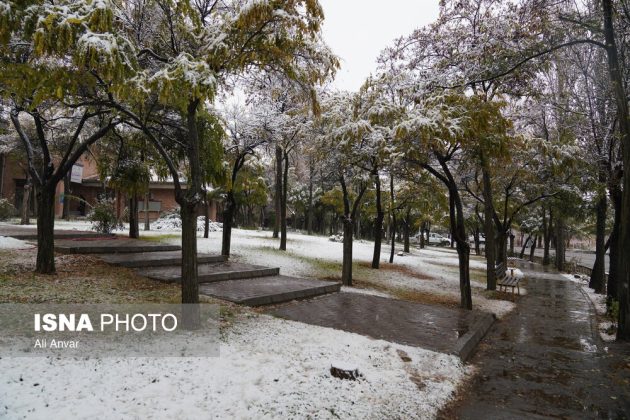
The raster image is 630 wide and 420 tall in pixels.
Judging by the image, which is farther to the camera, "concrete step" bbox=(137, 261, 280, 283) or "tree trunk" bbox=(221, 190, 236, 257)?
"tree trunk" bbox=(221, 190, 236, 257)

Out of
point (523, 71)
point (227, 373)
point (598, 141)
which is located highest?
point (523, 71)

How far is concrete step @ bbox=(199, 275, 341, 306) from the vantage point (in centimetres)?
841

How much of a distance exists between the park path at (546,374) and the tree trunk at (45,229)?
335 inches

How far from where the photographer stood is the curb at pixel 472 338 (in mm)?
6554

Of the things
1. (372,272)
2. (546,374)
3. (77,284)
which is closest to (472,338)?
(546,374)

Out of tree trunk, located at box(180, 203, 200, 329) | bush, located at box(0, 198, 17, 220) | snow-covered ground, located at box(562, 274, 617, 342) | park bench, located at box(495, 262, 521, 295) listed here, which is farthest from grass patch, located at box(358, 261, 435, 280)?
bush, located at box(0, 198, 17, 220)

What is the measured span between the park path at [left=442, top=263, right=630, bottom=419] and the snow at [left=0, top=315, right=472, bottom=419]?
43 cm

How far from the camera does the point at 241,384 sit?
174 inches

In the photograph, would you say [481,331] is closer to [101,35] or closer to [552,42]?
[552,42]

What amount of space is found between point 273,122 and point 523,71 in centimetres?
769

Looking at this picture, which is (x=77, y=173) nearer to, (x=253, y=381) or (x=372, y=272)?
(x=372, y=272)

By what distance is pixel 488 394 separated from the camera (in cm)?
536

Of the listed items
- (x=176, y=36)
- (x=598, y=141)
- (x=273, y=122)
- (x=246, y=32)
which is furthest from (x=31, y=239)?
(x=598, y=141)

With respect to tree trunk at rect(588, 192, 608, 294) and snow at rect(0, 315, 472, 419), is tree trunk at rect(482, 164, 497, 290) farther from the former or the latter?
snow at rect(0, 315, 472, 419)
